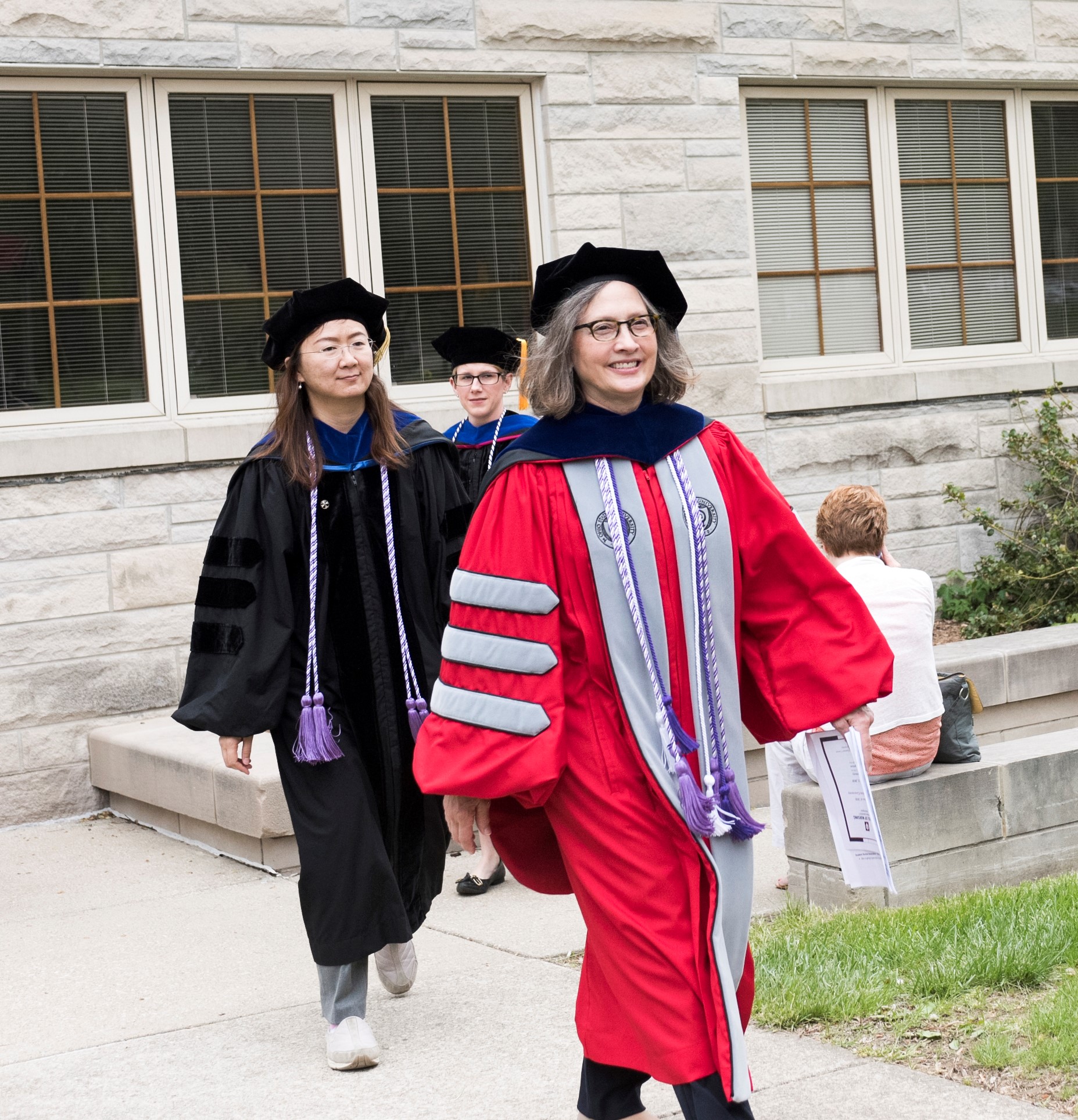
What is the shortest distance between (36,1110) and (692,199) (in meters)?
6.38

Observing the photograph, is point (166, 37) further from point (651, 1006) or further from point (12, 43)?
point (651, 1006)

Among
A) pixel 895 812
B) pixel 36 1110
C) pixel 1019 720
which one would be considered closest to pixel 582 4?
pixel 1019 720

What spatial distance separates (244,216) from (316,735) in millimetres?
4526

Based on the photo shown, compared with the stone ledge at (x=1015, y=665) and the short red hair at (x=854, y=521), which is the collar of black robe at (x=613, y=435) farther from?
the stone ledge at (x=1015, y=665)

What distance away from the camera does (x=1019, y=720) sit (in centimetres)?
768

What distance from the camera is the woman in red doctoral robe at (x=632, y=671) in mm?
3020

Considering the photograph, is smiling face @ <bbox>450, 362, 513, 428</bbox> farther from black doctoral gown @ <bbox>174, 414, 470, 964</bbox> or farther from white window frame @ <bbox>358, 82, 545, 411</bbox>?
black doctoral gown @ <bbox>174, 414, 470, 964</bbox>

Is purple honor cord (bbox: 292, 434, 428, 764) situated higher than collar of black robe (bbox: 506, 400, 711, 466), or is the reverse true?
collar of black robe (bbox: 506, 400, 711, 466)

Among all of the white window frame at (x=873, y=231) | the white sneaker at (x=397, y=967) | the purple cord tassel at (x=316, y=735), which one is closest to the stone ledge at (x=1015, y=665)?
the white window frame at (x=873, y=231)

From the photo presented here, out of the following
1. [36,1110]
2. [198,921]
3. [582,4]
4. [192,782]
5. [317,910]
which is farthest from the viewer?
[582,4]

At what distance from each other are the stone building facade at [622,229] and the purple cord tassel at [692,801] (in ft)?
16.4

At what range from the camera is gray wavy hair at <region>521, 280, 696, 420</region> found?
321 cm

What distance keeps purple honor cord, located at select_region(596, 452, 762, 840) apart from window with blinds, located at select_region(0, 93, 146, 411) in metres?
5.17

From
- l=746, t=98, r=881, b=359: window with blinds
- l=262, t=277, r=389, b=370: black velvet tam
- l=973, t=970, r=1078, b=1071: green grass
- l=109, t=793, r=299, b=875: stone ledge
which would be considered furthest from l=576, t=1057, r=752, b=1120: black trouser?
l=746, t=98, r=881, b=359: window with blinds
